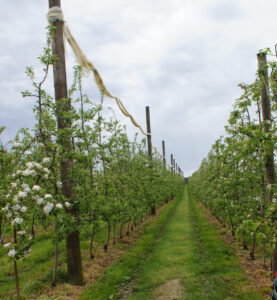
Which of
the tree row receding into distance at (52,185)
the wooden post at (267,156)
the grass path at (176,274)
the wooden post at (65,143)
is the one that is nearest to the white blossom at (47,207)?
the tree row receding into distance at (52,185)

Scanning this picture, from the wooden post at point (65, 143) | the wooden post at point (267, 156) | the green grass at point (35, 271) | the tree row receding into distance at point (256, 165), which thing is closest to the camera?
the tree row receding into distance at point (256, 165)

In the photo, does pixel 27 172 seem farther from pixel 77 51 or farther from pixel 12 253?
pixel 77 51

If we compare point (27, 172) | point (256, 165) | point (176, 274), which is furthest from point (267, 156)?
point (27, 172)

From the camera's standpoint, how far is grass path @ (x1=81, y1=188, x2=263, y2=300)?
5.58 metres

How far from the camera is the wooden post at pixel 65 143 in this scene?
5.55 m

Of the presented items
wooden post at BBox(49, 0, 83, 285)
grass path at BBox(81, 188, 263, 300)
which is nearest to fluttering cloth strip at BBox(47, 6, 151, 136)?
wooden post at BBox(49, 0, 83, 285)

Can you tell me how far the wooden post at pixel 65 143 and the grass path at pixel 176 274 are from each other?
611 mm

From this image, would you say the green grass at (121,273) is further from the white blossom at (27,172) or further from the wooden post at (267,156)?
the wooden post at (267,156)

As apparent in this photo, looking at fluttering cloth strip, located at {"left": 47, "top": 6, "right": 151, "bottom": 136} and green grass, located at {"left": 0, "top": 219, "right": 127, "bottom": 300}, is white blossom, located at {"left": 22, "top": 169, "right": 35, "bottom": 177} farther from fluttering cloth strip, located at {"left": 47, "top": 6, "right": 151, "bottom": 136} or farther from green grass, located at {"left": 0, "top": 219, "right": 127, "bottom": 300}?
fluttering cloth strip, located at {"left": 47, "top": 6, "right": 151, "bottom": 136}

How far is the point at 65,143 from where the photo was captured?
18.4 ft

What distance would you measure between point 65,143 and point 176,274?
4.34m

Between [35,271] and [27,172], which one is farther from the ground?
[27,172]

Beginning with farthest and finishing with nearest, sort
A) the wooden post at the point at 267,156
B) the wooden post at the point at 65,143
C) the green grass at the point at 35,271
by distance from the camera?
the green grass at the point at 35,271
the wooden post at the point at 65,143
the wooden post at the point at 267,156

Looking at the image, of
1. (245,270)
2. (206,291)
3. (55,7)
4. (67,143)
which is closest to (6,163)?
(67,143)
